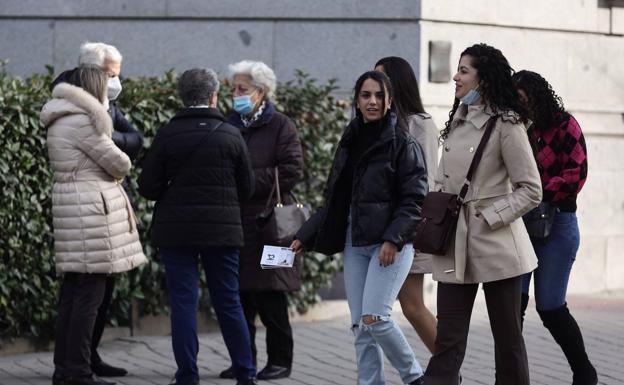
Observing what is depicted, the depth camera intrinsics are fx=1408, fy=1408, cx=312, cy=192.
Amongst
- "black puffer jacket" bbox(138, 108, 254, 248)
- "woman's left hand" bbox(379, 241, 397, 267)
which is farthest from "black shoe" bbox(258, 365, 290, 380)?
"woman's left hand" bbox(379, 241, 397, 267)

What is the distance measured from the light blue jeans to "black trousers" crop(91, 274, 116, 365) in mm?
1862

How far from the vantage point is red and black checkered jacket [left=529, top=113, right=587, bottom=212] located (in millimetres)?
7156

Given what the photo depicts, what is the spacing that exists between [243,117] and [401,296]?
1.58m

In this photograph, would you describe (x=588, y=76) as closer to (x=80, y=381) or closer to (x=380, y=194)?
(x=380, y=194)

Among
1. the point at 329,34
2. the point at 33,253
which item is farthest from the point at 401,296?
the point at 329,34

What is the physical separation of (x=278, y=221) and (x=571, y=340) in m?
1.80

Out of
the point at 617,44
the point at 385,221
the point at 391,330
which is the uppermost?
the point at 617,44

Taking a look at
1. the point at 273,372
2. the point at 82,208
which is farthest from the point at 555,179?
the point at 82,208

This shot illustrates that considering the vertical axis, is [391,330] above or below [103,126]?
below

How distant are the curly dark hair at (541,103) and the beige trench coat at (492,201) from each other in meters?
0.88

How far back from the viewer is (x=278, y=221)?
8.03m

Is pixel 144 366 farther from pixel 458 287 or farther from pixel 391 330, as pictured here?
pixel 458 287

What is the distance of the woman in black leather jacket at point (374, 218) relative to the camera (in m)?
6.68

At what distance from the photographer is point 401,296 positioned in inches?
292
